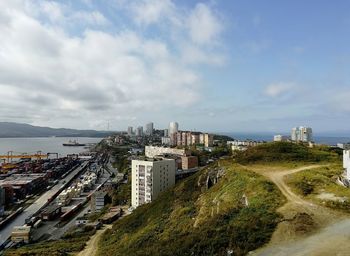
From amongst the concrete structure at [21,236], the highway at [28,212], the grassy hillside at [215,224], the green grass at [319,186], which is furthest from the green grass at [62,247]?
the green grass at [319,186]

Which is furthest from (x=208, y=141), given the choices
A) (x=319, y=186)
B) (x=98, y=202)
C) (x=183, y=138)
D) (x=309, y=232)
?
(x=309, y=232)

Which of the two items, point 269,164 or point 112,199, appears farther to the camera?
point 112,199

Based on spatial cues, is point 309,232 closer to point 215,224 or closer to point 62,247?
point 215,224

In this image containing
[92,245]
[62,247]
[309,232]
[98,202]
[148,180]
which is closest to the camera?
[309,232]

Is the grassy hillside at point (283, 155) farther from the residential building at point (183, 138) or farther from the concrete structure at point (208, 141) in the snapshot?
the residential building at point (183, 138)

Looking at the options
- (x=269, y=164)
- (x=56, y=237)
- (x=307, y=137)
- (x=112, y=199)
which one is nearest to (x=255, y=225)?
(x=269, y=164)

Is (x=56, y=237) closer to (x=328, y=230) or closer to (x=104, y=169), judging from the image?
(x=328, y=230)
